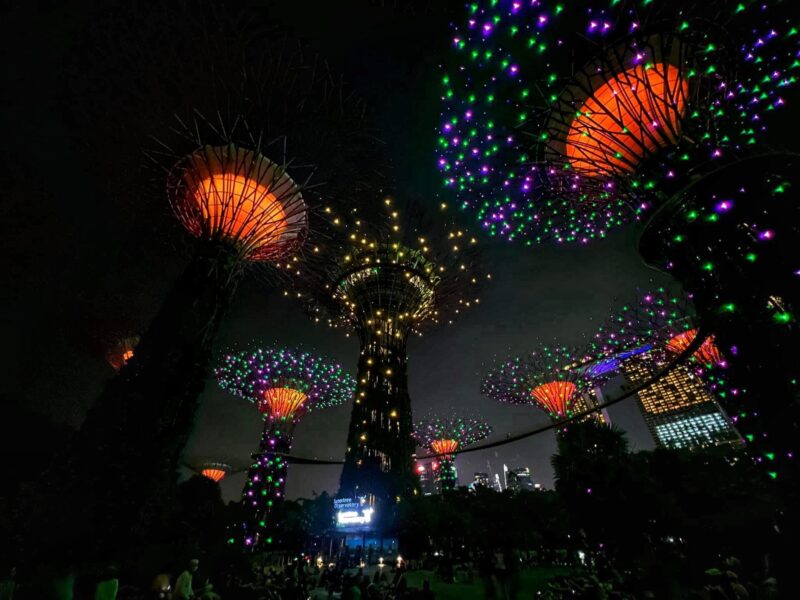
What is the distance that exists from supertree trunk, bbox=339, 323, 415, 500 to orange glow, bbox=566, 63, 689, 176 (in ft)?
53.0

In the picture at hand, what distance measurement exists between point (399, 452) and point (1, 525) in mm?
16824

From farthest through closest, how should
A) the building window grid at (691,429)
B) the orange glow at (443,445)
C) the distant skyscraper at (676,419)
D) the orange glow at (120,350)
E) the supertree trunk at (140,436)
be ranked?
the building window grid at (691,429) < the distant skyscraper at (676,419) < the orange glow at (443,445) < the orange glow at (120,350) < the supertree trunk at (140,436)

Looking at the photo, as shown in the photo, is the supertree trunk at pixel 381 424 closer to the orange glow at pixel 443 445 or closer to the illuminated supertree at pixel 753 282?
the illuminated supertree at pixel 753 282

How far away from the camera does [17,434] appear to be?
20.2 m

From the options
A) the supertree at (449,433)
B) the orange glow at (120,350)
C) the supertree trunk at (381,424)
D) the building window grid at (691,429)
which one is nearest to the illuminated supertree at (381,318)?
the supertree trunk at (381,424)

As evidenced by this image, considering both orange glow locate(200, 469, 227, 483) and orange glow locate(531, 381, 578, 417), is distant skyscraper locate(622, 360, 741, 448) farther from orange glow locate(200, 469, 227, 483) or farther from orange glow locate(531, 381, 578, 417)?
orange glow locate(200, 469, 227, 483)

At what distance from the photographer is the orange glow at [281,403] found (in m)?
29.3

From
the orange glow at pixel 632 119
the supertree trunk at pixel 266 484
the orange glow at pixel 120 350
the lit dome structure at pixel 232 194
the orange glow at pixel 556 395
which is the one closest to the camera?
the orange glow at pixel 632 119

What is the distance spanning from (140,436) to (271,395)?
2462 cm

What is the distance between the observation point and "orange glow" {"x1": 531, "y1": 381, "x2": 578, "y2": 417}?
28.1m

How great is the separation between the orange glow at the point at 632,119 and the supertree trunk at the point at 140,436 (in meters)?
9.23

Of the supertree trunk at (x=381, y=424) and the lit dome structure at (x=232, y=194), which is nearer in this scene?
the lit dome structure at (x=232, y=194)

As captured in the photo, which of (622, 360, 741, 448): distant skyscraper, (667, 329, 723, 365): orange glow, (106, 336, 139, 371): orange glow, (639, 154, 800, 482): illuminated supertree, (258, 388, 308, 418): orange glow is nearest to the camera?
(639, 154, 800, 482): illuminated supertree

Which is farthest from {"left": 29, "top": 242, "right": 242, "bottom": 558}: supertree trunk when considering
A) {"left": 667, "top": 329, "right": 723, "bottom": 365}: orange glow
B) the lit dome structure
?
{"left": 667, "top": 329, "right": 723, "bottom": 365}: orange glow
